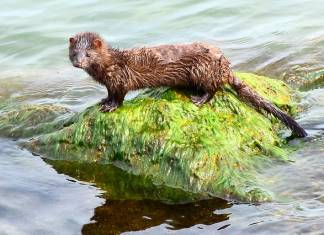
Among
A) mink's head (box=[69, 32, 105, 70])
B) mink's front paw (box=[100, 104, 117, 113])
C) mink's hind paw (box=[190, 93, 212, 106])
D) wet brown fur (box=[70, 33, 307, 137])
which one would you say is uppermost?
mink's head (box=[69, 32, 105, 70])

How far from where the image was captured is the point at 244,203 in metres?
5.67

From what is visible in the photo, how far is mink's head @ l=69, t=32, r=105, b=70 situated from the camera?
21.8ft

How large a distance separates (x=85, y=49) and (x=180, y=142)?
139 cm

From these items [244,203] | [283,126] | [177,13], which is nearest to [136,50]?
[283,126]

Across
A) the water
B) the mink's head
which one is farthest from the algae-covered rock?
the mink's head

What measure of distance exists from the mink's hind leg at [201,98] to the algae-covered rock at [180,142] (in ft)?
0.19

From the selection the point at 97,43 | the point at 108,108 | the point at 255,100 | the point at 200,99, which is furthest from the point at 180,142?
the point at 97,43

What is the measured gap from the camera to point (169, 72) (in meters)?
6.98

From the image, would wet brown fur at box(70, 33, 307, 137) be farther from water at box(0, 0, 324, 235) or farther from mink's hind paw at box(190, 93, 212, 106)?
water at box(0, 0, 324, 235)

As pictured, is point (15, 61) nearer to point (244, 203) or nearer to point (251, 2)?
point (251, 2)

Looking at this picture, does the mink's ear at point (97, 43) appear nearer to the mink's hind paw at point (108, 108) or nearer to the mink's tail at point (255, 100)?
the mink's hind paw at point (108, 108)

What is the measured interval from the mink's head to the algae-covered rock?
58cm

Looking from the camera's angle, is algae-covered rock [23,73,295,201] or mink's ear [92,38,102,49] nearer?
algae-covered rock [23,73,295,201]

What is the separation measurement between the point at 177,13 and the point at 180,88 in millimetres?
6610
